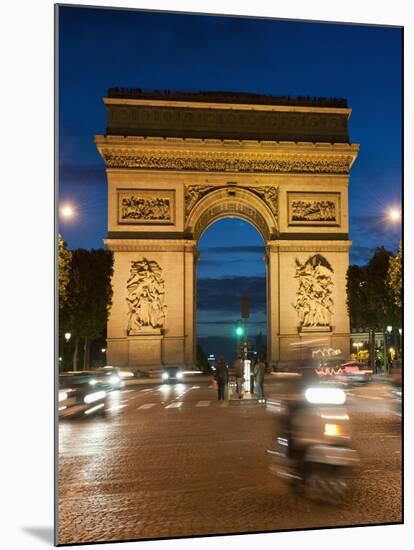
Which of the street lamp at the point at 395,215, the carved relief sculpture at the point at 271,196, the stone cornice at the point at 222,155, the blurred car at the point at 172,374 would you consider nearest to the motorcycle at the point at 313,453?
the street lamp at the point at 395,215

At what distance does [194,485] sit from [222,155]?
2242cm

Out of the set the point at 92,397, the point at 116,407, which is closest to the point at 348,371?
the point at 116,407

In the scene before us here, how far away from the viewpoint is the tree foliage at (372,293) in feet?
105

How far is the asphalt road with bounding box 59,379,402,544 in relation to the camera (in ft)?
26.9

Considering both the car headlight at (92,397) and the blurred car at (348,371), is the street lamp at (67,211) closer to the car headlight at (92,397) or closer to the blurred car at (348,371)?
the car headlight at (92,397)

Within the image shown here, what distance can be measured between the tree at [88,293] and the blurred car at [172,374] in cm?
287

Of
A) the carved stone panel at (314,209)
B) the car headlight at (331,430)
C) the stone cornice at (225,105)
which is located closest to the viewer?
the car headlight at (331,430)

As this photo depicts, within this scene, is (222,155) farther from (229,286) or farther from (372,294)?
(229,286)

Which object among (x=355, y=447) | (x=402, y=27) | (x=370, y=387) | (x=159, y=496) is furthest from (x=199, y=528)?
(x=370, y=387)

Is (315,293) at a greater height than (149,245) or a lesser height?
lesser

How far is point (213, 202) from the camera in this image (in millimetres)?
31906

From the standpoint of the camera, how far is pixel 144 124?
28.8 metres

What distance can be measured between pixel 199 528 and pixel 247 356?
19017 millimetres

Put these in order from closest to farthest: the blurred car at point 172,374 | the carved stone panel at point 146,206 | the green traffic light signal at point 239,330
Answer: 1. the green traffic light signal at point 239,330
2. the blurred car at point 172,374
3. the carved stone panel at point 146,206
